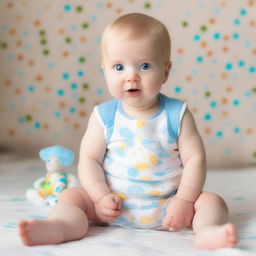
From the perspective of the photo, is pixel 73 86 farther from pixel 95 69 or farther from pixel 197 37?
pixel 197 37

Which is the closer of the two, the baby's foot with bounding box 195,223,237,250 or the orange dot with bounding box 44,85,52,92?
the baby's foot with bounding box 195,223,237,250

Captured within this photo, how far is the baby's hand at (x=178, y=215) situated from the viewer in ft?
3.72

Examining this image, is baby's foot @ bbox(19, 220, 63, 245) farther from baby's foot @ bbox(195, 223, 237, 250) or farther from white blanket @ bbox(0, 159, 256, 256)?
baby's foot @ bbox(195, 223, 237, 250)

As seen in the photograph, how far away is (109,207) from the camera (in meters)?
1.17

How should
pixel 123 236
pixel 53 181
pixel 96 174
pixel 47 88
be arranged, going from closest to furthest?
pixel 123 236, pixel 96 174, pixel 53 181, pixel 47 88

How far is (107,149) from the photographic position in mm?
1251

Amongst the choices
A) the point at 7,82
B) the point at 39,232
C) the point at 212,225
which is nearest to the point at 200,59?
the point at 7,82

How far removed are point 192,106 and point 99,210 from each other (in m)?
0.93

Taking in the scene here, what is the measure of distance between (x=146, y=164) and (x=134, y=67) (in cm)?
20

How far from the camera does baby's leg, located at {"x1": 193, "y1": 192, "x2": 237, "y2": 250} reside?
984 millimetres

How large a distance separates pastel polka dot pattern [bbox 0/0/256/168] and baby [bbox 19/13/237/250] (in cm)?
81

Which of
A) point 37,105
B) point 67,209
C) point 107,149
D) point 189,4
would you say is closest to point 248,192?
point 107,149

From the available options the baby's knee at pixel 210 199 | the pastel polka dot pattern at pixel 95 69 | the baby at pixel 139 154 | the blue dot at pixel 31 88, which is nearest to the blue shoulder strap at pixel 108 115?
the baby at pixel 139 154

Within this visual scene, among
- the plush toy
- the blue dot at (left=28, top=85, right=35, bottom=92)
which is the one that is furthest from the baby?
the blue dot at (left=28, top=85, right=35, bottom=92)
